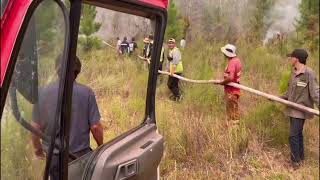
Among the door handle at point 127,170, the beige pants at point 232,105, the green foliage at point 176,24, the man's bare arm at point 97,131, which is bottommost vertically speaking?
the beige pants at point 232,105

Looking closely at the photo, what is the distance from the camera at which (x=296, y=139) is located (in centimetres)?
573

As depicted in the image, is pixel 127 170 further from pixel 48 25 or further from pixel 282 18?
pixel 282 18

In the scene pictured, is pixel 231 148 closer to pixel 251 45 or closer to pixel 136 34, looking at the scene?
pixel 136 34

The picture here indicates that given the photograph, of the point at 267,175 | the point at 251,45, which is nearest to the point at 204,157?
the point at 267,175

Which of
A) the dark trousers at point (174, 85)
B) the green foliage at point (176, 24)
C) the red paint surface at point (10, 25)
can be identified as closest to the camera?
the red paint surface at point (10, 25)

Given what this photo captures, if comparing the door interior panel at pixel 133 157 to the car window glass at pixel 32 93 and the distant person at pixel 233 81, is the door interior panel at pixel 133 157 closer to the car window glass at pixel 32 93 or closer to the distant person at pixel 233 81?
the car window glass at pixel 32 93

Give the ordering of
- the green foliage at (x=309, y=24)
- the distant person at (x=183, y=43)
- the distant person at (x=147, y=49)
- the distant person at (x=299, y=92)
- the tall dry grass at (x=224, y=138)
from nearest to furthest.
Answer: the distant person at (x=147, y=49) < the distant person at (x=299, y=92) < the tall dry grass at (x=224, y=138) < the green foliage at (x=309, y=24) < the distant person at (x=183, y=43)

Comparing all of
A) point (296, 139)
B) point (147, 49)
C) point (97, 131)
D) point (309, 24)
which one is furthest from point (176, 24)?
point (97, 131)

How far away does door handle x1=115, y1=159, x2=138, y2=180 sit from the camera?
2.16 metres

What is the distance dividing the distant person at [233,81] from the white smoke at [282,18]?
4.04 metres

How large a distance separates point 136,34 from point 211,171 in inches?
126

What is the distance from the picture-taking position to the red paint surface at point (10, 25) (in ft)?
4.65

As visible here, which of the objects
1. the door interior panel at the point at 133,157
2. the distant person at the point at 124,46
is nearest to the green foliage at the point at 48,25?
the door interior panel at the point at 133,157

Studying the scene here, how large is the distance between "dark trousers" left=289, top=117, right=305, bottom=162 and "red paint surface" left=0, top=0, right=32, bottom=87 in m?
4.63
